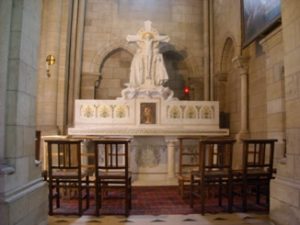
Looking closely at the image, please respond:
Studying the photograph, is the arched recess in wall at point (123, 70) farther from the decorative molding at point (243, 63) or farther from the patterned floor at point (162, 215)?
the patterned floor at point (162, 215)

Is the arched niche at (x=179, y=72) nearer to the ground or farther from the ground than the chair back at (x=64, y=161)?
farther from the ground

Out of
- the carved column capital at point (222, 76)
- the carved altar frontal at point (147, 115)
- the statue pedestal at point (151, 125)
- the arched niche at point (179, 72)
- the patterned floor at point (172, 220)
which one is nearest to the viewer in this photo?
the patterned floor at point (172, 220)

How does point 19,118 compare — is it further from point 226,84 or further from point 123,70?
point 123,70

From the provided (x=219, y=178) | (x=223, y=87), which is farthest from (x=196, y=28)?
(x=219, y=178)

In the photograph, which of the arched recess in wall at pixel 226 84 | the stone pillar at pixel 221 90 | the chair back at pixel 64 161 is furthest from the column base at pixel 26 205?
the stone pillar at pixel 221 90

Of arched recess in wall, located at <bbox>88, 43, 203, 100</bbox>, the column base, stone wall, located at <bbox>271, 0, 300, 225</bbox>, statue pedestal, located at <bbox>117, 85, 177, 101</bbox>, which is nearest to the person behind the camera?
the column base

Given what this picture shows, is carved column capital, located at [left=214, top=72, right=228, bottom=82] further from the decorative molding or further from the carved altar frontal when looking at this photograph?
the carved altar frontal

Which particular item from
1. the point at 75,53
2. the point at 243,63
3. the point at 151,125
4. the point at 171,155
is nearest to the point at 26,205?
the point at 171,155

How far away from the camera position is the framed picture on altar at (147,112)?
6961 mm

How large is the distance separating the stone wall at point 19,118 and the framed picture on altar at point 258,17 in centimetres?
379

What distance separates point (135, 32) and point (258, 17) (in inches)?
169

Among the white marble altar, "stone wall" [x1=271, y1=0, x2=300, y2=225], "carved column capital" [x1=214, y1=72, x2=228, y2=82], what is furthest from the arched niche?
"stone wall" [x1=271, y1=0, x2=300, y2=225]

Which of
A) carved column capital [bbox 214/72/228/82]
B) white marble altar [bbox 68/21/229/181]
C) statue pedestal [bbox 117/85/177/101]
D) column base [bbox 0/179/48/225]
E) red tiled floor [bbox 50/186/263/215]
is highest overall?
carved column capital [bbox 214/72/228/82]

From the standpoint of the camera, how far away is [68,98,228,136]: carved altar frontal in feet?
22.8
